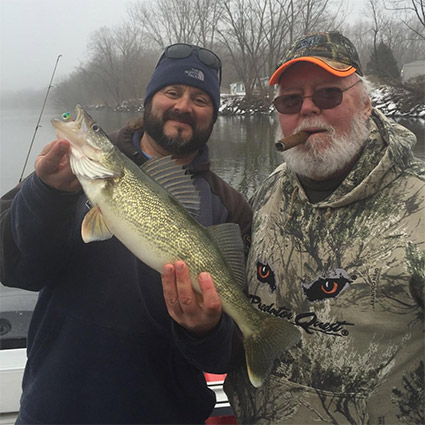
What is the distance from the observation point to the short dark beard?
2.55 meters

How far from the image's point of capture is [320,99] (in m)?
2.28

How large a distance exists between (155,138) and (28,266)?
1101 millimetres

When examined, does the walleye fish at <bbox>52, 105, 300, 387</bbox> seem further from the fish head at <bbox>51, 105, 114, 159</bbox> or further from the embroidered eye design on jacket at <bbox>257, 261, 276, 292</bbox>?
the embroidered eye design on jacket at <bbox>257, 261, 276, 292</bbox>

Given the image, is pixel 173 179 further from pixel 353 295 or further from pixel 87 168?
pixel 353 295

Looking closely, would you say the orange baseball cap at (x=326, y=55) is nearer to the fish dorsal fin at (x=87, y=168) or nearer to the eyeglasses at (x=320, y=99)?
the eyeglasses at (x=320, y=99)

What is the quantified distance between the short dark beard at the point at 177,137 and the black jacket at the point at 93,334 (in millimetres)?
727

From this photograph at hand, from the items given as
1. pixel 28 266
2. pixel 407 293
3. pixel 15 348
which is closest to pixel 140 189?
pixel 28 266

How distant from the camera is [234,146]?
22672mm

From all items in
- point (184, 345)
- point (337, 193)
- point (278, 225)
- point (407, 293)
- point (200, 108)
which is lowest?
point (184, 345)

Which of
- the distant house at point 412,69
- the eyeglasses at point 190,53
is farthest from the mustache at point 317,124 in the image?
the distant house at point 412,69

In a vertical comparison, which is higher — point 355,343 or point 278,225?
point 278,225

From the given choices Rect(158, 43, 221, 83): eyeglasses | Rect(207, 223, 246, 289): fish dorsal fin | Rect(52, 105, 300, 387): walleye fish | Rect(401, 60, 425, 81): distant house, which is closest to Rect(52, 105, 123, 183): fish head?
Rect(52, 105, 300, 387): walleye fish

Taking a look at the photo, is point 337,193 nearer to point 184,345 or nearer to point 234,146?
point 184,345

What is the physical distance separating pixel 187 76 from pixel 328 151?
112cm
